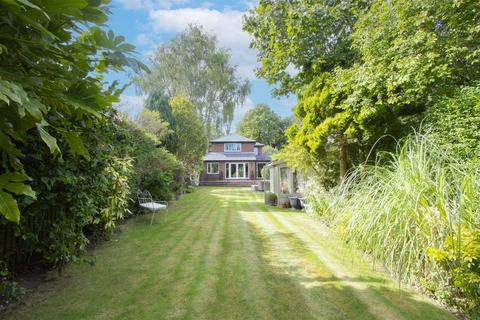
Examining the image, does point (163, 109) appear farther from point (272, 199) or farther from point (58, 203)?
point (58, 203)

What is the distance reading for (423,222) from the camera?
3.27 m

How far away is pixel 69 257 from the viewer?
356 cm

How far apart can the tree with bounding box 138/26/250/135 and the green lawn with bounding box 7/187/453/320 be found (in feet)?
60.1

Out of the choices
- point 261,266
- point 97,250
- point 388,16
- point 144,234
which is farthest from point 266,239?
point 388,16

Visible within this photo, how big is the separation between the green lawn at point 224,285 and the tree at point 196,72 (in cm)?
1833

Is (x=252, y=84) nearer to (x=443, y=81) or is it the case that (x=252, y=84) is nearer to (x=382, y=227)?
(x=443, y=81)

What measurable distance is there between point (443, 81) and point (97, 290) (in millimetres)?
6973

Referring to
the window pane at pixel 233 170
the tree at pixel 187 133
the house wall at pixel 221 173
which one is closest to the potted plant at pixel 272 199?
the tree at pixel 187 133

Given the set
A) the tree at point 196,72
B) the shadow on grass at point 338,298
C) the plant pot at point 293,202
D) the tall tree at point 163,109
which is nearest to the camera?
the shadow on grass at point 338,298

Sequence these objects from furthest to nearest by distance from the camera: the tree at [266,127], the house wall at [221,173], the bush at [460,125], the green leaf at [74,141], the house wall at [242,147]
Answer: the tree at [266,127], the house wall at [242,147], the house wall at [221,173], the bush at [460,125], the green leaf at [74,141]

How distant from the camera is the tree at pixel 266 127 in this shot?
4266 centimetres

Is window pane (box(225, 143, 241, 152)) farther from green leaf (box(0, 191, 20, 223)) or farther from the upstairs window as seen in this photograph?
green leaf (box(0, 191, 20, 223))

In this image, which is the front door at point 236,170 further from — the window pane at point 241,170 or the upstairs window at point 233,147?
the upstairs window at point 233,147

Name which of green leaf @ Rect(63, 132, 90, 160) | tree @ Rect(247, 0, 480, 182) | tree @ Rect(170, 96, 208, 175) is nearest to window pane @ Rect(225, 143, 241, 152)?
tree @ Rect(170, 96, 208, 175)
